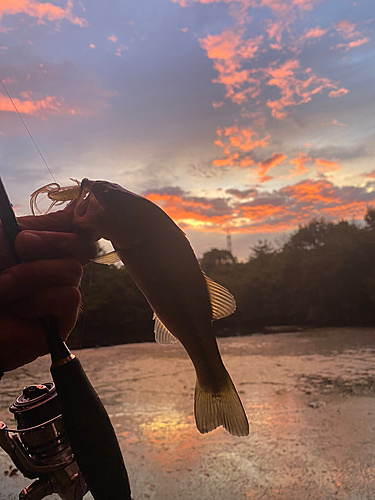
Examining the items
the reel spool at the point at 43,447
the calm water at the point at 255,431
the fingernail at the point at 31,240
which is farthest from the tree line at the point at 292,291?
the fingernail at the point at 31,240

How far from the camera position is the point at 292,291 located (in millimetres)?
24594

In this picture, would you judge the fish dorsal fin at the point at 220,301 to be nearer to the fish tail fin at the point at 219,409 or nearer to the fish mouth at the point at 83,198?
the fish tail fin at the point at 219,409

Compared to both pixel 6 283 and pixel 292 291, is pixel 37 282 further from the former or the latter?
pixel 292 291

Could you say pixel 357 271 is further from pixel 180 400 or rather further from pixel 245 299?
pixel 180 400

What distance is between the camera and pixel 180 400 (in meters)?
8.38

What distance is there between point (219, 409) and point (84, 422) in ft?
2.17

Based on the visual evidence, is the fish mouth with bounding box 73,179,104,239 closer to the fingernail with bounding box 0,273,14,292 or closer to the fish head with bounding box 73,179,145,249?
the fish head with bounding box 73,179,145,249

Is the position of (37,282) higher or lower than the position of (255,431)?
higher

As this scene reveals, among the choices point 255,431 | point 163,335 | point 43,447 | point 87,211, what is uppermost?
point 87,211

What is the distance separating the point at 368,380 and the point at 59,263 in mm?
9401

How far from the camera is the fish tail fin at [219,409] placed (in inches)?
67.2

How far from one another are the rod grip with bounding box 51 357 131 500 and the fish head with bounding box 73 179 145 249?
48cm

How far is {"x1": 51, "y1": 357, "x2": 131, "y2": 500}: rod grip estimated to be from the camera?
1.26 m

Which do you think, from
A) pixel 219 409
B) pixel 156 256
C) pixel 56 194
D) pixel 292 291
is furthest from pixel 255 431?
pixel 292 291
